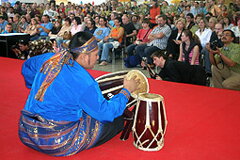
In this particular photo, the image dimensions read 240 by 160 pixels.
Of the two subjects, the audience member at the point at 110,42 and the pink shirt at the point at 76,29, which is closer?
the audience member at the point at 110,42

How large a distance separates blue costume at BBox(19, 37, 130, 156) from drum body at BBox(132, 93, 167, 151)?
182 mm

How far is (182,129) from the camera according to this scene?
2604mm

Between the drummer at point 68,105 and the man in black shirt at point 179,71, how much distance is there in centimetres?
192

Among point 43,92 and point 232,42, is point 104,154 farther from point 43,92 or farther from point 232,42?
point 232,42

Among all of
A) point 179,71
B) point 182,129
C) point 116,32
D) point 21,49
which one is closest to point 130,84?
point 182,129

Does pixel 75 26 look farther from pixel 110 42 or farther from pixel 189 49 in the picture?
pixel 189 49

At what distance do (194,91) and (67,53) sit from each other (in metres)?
2.14

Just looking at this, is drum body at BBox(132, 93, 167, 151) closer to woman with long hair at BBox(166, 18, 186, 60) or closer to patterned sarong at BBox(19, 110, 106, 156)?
patterned sarong at BBox(19, 110, 106, 156)

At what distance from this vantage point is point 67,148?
2039 millimetres

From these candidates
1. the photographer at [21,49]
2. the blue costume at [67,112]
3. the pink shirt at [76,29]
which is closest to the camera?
the blue costume at [67,112]

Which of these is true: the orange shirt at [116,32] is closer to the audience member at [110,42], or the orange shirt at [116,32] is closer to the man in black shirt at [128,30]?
the audience member at [110,42]

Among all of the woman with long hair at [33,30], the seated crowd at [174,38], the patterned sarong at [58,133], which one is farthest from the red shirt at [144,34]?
the patterned sarong at [58,133]

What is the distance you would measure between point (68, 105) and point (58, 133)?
0.21 meters

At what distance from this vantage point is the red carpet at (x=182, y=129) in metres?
2.16
